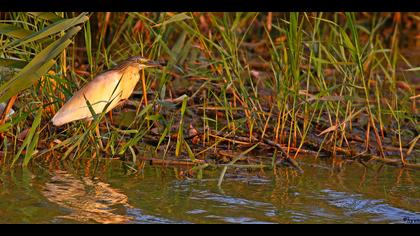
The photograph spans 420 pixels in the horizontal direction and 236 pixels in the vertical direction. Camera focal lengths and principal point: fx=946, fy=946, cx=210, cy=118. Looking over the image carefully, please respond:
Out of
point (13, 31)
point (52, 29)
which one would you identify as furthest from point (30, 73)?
point (13, 31)

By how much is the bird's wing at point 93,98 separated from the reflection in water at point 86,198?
310 millimetres

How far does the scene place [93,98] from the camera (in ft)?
16.2

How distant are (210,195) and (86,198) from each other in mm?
574

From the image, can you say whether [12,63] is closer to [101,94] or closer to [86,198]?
[101,94]

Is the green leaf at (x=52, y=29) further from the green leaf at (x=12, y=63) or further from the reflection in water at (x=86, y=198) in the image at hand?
the reflection in water at (x=86, y=198)

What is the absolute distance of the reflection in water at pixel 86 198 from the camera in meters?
3.99

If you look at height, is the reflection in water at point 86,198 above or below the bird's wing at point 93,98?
below

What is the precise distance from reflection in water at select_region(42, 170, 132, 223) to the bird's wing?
31 cm

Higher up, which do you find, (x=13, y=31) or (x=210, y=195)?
(x=13, y=31)

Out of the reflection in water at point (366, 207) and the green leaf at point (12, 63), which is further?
the green leaf at point (12, 63)

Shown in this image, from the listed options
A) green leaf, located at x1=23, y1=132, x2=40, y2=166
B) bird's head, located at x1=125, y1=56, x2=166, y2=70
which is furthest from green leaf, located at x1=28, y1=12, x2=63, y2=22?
green leaf, located at x1=23, y1=132, x2=40, y2=166

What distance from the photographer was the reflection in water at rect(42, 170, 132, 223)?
13.1ft

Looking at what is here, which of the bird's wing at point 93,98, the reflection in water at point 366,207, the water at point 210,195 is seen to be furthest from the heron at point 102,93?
the reflection in water at point 366,207

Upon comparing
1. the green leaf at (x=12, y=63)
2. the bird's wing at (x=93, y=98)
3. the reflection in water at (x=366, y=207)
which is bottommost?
the reflection in water at (x=366, y=207)
